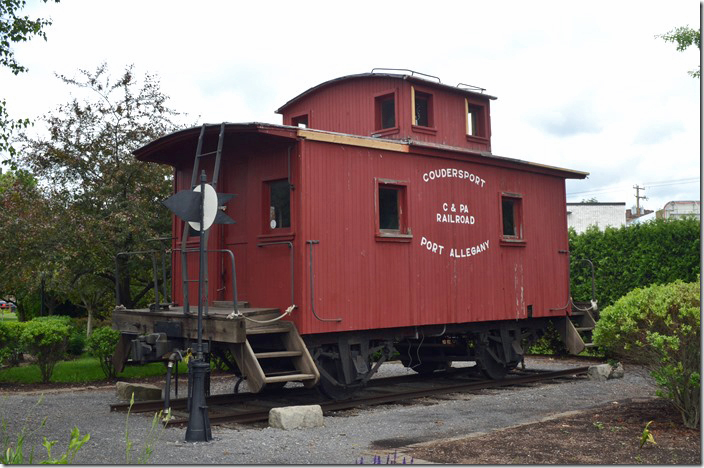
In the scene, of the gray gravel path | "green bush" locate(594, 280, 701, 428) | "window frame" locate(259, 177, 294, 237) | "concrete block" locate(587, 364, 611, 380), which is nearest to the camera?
the gray gravel path

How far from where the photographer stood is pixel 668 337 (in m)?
7.44

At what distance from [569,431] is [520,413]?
59.7 inches

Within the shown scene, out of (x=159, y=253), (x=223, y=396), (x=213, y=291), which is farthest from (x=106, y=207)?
Answer: (x=223, y=396)

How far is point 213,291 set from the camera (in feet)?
34.1

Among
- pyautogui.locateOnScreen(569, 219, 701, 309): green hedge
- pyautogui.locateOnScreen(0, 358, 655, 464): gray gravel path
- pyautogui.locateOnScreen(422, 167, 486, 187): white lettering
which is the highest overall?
pyautogui.locateOnScreen(422, 167, 486, 187): white lettering

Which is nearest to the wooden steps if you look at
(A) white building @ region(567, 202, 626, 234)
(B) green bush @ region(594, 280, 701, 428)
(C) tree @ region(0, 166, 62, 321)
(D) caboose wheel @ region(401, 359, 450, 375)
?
(B) green bush @ region(594, 280, 701, 428)

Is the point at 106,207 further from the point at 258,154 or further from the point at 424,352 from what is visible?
the point at 424,352

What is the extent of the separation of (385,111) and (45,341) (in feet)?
22.3

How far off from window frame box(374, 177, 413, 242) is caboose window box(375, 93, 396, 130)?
5.06 ft

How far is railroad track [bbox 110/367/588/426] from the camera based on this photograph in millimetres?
9141

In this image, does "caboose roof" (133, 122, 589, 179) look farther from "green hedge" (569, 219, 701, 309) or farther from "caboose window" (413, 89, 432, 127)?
"green hedge" (569, 219, 701, 309)

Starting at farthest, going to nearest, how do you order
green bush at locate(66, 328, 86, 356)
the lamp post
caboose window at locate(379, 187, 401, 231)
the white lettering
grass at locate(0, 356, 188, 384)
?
green bush at locate(66, 328, 86, 356) < grass at locate(0, 356, 188, 384) < the white lettering < caboose window at locate(379, 187, 401, 231) < the lamp post

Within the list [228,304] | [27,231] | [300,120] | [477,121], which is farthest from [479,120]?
[27,231]

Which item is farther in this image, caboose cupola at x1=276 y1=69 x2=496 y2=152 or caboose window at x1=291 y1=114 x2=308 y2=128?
caboose window at x1=291 y1=114 x2=308 y2=128
